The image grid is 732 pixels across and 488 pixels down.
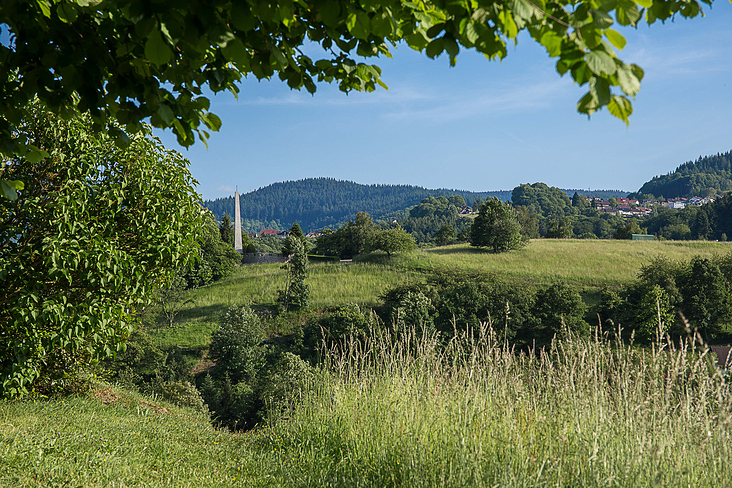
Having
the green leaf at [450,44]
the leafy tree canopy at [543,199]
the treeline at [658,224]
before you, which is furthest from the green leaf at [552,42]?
the leafy tree canopy at [543,199]

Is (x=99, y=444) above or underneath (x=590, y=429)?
underneath

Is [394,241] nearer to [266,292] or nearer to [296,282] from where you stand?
[266,292]

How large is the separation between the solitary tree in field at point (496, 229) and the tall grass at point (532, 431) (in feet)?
131

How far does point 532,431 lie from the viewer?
9.95ft

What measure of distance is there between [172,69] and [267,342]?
21.8 m

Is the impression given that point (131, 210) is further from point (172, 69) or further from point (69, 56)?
point (172, 69)

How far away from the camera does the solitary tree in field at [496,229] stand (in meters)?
42.3

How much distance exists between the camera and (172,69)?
81.7 inches

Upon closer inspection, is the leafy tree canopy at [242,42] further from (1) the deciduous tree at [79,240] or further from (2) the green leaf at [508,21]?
(1) the deciduous tree at [79,240]

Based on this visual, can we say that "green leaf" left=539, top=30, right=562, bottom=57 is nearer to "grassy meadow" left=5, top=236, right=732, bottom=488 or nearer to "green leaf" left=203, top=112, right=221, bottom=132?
"green leaf" left=203, top=112, right=221, bottom=132

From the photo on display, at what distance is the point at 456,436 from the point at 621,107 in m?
2.41

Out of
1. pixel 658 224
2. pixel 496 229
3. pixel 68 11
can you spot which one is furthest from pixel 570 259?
pixel 658 224

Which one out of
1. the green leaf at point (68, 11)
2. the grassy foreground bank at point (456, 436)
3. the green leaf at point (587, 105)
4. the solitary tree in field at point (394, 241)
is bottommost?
the grassy foreground bank at point (456, 436)

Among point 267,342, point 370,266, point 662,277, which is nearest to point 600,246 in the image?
point 662,277
